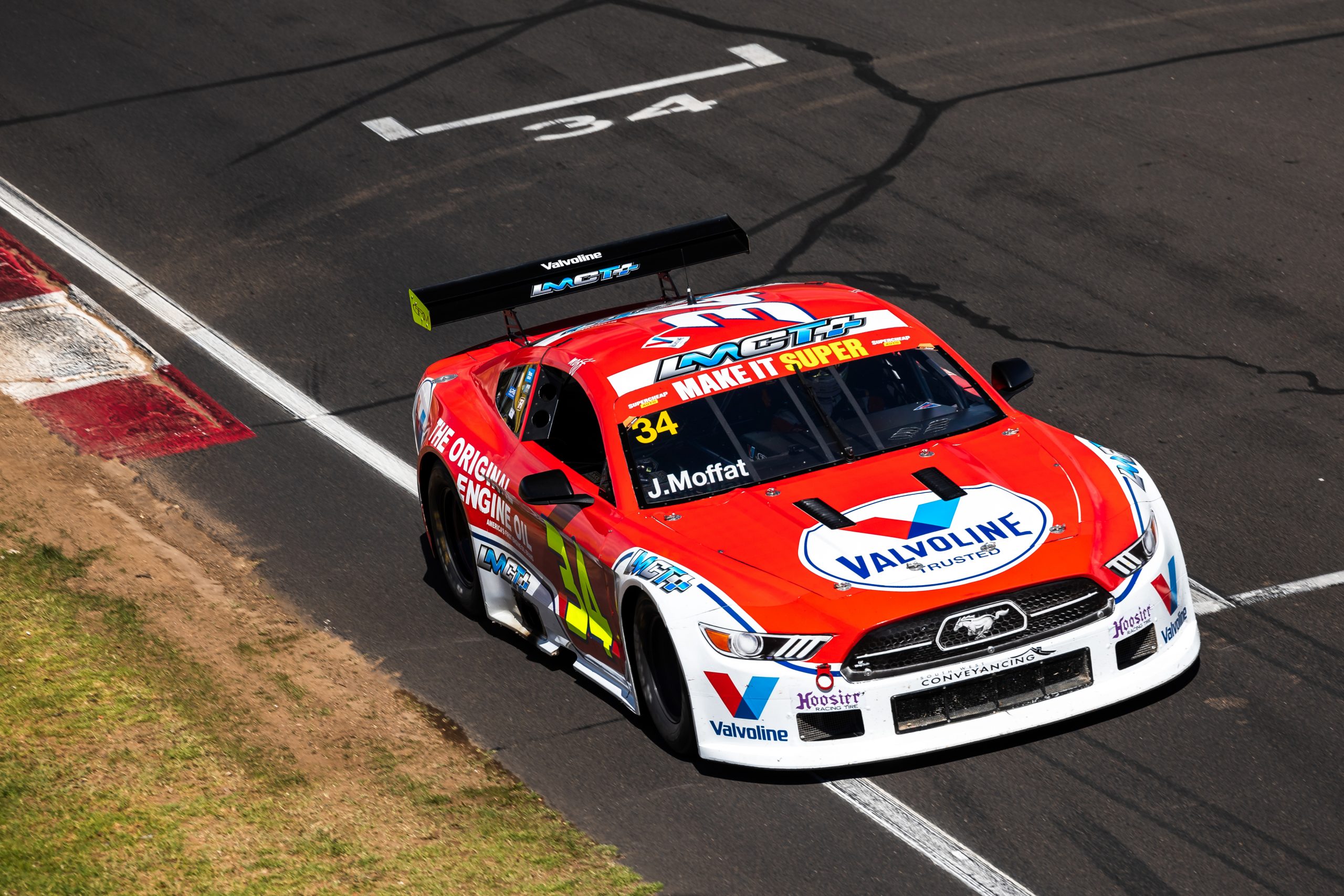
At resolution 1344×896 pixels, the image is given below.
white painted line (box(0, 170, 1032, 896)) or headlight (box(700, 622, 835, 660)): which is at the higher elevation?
headlight (box(700, 622, 835, 660))

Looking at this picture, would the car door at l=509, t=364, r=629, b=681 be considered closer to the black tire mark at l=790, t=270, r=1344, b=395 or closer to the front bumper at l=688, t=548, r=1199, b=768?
the front bumper at l=688, t=548, r=1199, b=768

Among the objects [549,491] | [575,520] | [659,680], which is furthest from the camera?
[575,520]

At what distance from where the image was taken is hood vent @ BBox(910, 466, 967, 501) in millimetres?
7211

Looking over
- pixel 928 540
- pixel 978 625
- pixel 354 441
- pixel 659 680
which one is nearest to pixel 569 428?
pixel 659 680

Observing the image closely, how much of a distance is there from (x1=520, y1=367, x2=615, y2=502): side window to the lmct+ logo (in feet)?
4.09

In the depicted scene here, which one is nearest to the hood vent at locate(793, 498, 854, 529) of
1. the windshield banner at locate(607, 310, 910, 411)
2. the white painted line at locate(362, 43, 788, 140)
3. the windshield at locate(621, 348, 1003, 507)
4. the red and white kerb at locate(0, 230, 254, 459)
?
the windshield at locate(621, 348, 1003, 507)

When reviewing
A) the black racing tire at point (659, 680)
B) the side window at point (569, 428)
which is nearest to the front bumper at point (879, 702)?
the black racing tire at point (659, 680)

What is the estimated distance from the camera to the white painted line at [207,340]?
10.6 m

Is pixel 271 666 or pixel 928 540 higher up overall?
pixel 928 540

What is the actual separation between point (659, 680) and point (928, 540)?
129 cm

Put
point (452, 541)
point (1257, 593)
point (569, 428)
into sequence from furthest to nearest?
point (452, 541) < point (1257, 593) < point (569, 428)

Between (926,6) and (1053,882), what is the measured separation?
1391cm

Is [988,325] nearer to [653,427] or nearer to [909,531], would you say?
[653,427]

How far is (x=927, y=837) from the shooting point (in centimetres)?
651
